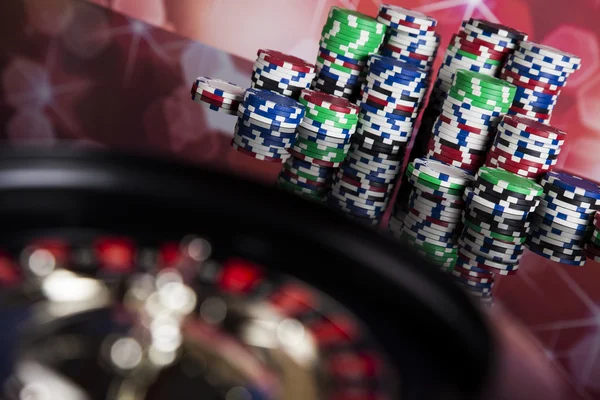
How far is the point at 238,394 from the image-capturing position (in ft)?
2.32

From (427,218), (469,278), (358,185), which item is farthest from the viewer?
(358,185)

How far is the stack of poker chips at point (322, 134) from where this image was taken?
1534mm

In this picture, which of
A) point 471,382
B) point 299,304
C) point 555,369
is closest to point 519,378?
point 471,382

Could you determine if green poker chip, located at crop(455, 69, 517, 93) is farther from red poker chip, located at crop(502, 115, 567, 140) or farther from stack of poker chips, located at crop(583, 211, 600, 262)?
stack of poker chips, located at crop(583, 211, 600, 262)

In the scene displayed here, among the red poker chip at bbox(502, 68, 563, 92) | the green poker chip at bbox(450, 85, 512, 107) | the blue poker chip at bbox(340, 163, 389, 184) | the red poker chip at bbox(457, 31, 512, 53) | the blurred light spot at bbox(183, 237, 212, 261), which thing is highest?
the red poker chip at bbox(457, 31, 512, 53)

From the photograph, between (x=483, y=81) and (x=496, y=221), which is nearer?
(x=496, y=221)

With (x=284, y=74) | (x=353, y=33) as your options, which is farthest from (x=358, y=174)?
(x=353, y=33)

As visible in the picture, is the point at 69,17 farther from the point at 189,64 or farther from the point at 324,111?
the point at 324,111

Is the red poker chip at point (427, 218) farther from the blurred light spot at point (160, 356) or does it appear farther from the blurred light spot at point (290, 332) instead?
the blurred light spot at point (160, 356)

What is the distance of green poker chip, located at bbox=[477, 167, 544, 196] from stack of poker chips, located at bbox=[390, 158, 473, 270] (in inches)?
2.0

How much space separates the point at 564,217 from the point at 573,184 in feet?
0.31

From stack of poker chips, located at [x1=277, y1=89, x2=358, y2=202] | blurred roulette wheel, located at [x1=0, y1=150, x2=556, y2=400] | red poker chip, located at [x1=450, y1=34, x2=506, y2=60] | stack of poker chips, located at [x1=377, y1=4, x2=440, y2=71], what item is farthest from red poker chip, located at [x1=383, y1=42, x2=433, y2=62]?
blurred roulette wheel, located at [x1=0, y1=150, x2=556, y2=400]

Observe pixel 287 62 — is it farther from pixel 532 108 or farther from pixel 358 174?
pixel 532 108

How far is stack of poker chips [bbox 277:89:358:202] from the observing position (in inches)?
60.4
